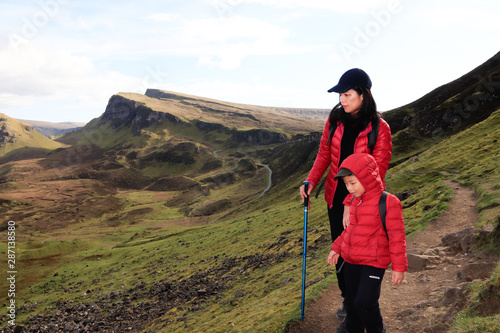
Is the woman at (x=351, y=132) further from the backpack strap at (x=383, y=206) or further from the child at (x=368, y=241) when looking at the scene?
the backpack strap at (x=383, y=206)

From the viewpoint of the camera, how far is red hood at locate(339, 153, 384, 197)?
5.24 meters

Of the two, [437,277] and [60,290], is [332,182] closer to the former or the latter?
[437,277]

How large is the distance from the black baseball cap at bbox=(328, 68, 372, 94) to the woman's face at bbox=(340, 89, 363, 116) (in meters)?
0.10

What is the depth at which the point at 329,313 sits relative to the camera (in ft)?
28.5

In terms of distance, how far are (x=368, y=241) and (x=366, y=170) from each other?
1.41m

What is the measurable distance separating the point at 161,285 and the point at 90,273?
25.8m

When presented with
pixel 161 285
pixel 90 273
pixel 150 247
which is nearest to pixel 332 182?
pixel 161 285

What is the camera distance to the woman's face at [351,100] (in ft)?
19.5

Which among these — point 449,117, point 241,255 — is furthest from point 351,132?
point 449,117

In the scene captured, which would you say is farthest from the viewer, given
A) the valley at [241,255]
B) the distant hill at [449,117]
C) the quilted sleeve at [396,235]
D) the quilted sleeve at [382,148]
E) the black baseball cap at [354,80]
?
the distant hill at [449,117]

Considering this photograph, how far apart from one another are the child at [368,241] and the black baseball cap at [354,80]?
5.06 feet

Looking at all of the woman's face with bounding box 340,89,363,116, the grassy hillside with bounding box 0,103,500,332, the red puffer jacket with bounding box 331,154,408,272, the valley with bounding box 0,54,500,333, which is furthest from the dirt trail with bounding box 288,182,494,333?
the woman's face with bounding box 340,89,363,116

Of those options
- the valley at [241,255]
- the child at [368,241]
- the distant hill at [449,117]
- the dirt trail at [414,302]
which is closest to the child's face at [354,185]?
the child at [368,241]

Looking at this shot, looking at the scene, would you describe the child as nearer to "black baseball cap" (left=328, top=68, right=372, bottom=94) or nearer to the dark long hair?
the dark long hair
